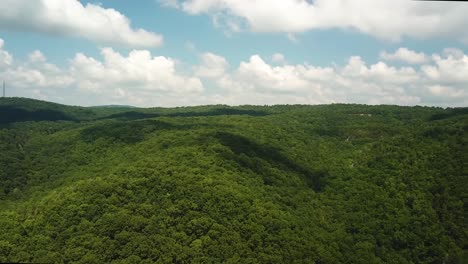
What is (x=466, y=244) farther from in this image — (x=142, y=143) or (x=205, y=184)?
(x=142, y=143)

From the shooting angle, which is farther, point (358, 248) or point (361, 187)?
point (361, 187)

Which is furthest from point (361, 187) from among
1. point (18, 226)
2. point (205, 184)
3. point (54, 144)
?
point (54, 144)

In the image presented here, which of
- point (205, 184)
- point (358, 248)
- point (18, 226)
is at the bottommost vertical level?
point (358, 248)

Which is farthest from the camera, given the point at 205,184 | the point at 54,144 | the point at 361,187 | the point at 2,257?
the point at 54,144

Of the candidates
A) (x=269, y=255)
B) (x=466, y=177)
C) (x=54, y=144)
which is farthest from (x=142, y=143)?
(x=466, y=177)

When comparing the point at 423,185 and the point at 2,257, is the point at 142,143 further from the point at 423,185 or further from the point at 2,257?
the point at 423,185

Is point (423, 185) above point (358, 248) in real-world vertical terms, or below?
above

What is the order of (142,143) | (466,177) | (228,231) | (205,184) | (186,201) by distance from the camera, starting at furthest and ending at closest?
(142,143) < (466,177) < (205,184) < (186,201) < (228,231)
